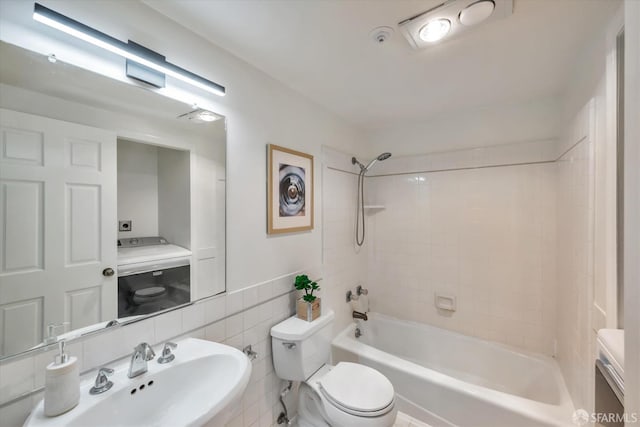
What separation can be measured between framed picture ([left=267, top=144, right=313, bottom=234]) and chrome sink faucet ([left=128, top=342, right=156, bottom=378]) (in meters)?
0.85

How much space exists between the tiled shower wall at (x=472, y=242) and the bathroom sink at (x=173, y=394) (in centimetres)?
194

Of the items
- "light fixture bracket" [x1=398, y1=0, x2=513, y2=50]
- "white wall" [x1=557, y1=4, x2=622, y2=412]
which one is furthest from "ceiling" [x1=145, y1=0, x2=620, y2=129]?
"white wall" [x1=557, y1=4, x2=622, y2=412]

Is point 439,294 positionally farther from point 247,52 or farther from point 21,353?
point 21,353

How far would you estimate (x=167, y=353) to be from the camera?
1.07 m

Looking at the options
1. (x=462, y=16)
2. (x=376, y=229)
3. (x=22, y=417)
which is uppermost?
(x=462, y=16)

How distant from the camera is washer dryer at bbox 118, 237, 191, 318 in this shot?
1.05m

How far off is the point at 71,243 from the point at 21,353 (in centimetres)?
36

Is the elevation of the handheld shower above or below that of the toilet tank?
above

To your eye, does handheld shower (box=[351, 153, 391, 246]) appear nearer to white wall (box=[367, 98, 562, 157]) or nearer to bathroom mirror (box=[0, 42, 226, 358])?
white wall (box=[367, 98, 562, 157])

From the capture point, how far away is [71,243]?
0.93m

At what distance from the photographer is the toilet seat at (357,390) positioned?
1.38 metres

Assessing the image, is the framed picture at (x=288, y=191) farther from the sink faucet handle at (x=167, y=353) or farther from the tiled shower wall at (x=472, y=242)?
the tiled shower wall at (x=472, y=242)

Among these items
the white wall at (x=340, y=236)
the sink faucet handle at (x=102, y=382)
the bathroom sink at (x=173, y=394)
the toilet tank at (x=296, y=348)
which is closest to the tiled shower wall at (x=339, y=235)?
the white wall at (x=340, y=236)

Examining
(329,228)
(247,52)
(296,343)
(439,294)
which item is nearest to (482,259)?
(439,294)
